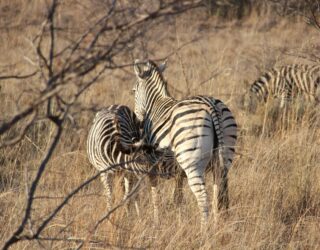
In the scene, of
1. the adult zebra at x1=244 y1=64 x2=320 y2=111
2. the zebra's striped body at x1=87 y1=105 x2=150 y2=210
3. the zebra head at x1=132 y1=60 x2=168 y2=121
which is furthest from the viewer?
the adult zebra at x1=244 y1=64 x2=320 y2=111

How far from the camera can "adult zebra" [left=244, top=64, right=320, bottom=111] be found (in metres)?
9.71

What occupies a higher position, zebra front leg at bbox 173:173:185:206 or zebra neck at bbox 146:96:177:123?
zebra neck at bbox 146:96:177:123

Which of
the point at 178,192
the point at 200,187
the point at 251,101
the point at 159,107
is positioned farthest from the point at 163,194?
the point at 251,101

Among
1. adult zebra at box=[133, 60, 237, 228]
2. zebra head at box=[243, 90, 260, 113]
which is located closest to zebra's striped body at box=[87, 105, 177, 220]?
adult zebra at box=[133, 60, 237, 228]

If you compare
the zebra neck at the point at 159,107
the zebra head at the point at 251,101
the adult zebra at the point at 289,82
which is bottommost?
the zebra neck at the point at 159,107

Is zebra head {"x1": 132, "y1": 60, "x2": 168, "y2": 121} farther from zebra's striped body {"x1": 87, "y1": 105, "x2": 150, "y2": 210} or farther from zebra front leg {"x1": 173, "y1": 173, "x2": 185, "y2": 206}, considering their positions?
zebra front leg {"x1": 173, "y1": 173, "x2": 185, "y2": 206}

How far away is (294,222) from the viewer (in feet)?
15.7

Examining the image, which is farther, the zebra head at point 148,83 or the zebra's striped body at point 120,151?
the zebra head at point 148,83

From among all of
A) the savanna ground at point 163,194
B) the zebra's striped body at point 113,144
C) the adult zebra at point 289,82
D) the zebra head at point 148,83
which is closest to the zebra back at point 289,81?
the adult zebra at point 289,82

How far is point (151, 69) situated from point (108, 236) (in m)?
1.99

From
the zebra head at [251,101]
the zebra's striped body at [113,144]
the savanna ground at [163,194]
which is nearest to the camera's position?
the savanna ground at [163,194]

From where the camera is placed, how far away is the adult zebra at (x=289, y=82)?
31.9 ft

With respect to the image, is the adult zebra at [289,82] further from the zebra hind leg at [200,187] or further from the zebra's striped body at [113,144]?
the zebra hind leg at [200,187]

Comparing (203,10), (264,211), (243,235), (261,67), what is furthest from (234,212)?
(203,10)
